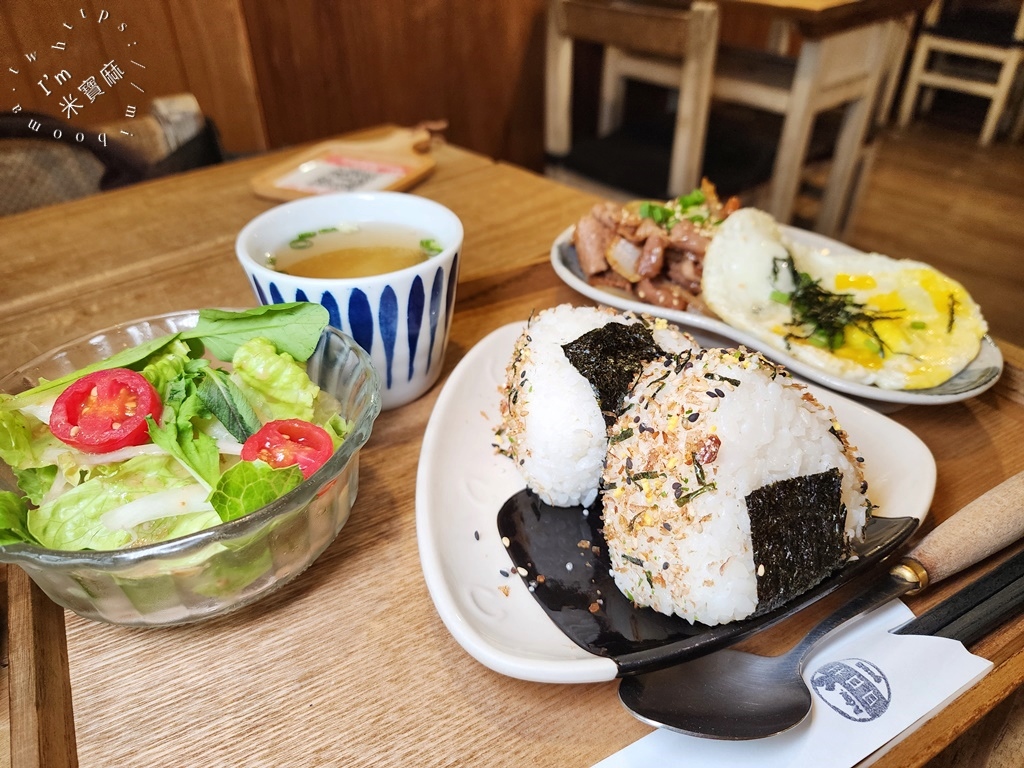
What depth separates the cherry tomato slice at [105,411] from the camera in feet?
3.13

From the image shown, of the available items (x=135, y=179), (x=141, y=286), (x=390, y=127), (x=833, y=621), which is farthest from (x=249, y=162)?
(x=833, y=621)

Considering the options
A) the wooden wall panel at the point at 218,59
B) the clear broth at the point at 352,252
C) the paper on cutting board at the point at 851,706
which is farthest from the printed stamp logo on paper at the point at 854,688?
the wooden wall panel at the point at 218,59

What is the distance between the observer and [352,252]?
4.50ft

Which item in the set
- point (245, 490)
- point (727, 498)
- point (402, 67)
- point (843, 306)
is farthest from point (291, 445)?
point (402, 67)

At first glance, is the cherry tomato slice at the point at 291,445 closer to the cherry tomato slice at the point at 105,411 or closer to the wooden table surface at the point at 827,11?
the cherry tomato slice at the point at 105,411

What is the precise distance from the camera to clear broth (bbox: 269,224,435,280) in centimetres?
130

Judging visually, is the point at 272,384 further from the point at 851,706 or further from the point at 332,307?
the point at 851,706

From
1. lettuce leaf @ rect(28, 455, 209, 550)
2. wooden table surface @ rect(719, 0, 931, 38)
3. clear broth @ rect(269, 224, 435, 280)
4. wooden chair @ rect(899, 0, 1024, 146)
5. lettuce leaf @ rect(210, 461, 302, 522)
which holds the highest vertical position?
wooden table surface @ rect(719, 0, 931, 38)

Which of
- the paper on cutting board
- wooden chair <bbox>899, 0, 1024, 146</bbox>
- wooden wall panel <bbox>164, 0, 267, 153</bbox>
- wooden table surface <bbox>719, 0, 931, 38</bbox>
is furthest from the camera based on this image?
wooden chair <bbox>899, 0, 1024, 146</bbox>

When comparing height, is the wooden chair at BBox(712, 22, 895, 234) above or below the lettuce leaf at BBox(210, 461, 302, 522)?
below

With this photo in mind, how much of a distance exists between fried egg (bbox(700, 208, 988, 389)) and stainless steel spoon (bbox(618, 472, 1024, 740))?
0.39 m

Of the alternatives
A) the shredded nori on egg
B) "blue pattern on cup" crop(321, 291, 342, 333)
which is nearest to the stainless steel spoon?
the shredded nori on egg

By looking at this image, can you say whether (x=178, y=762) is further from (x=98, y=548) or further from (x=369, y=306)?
(x=369, y=306)

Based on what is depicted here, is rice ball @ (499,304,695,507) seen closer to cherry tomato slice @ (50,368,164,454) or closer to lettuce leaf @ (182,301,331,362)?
lettuce leaf @ (182,301,331,362)
